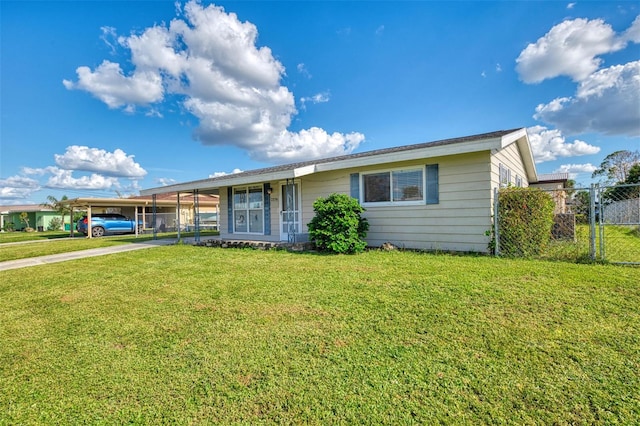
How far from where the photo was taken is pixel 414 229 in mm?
7738

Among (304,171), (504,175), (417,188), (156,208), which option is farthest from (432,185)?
(156,208)

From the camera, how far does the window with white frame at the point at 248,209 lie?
444 inches

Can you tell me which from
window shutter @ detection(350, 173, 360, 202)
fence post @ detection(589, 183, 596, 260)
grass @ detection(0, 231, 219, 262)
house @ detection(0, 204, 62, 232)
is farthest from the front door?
house @ detection(0, 204, 62, 232)

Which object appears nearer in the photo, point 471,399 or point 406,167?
point 471,399

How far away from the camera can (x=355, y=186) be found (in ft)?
28.7

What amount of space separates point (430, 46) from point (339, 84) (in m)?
4.64

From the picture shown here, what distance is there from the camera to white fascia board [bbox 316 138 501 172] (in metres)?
6.44

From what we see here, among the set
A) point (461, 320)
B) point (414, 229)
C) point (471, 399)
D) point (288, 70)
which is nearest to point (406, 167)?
point (414, 229)

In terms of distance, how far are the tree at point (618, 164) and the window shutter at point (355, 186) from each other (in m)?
26.7

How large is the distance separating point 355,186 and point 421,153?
2.27 meters

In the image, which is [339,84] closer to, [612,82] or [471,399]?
[612,82]

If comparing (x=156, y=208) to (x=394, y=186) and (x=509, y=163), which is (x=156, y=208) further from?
(x=509, y=163)

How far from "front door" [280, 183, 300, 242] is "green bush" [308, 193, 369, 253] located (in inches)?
83.9

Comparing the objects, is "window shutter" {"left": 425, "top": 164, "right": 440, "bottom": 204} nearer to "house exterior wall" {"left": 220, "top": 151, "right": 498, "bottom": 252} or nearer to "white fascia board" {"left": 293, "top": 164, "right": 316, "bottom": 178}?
"house exterior wall" {"left": 220, "top": 151, "right": 498, "bottom": 252}
